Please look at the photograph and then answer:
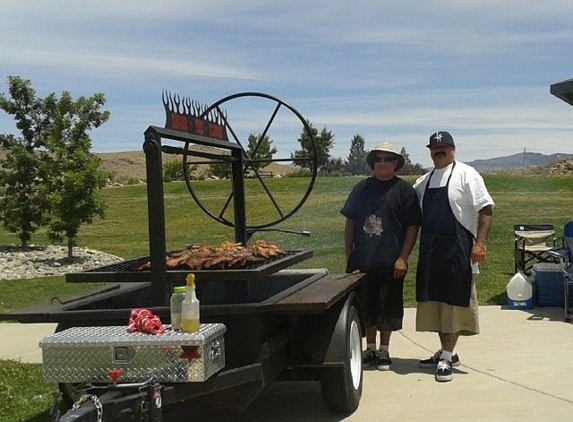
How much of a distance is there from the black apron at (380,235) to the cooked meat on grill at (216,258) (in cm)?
122

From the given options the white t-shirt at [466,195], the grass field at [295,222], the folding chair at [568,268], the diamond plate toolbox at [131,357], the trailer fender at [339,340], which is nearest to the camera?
the diamond plate toolbox at [131,357]

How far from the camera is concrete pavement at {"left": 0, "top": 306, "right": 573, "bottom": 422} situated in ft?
18.4

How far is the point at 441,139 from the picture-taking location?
671 cm

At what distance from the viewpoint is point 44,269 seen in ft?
58.9

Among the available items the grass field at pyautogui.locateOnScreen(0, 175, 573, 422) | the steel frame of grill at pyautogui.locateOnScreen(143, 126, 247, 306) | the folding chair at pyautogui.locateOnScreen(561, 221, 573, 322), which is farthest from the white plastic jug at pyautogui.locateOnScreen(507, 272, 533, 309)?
the steel frame of grill at pyautogui.locateOnScreen(143, 126, 247, 306)

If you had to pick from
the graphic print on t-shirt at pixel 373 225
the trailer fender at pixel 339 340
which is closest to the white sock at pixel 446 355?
the graphic print on t-shirt at pixel 373 225

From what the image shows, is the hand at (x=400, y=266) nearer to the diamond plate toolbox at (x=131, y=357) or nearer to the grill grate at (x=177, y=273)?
the grill grate at (x=177, y=273)

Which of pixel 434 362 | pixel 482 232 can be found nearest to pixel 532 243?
pixel 434 362

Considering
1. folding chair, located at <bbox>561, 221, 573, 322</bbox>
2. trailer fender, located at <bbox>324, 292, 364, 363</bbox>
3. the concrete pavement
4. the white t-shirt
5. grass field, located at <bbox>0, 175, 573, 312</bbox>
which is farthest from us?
grass field, located at <bbox>0, 175, 573, 312</bbox>

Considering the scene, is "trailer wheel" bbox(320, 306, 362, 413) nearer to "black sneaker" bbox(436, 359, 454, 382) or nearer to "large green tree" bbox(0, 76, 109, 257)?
"black sneaker" bbox(436, 359, 454, 382)

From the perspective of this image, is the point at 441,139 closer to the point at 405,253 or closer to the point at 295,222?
the point at 405,253

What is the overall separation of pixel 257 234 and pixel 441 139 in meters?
12.4

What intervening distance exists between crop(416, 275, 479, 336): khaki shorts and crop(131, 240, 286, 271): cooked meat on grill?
65.8 inches

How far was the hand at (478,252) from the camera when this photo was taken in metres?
6.54
